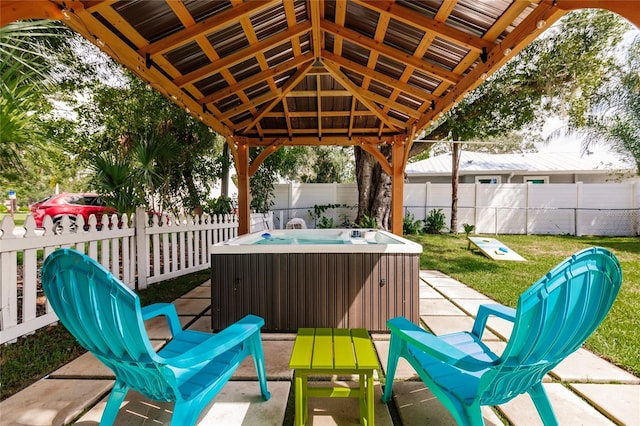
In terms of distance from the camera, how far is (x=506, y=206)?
11438 mm

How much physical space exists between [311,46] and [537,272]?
17.2 ft

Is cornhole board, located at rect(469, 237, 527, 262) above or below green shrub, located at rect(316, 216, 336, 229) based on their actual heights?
below

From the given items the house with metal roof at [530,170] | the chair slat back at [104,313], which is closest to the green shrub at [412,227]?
the house with metal roof at [530,170]

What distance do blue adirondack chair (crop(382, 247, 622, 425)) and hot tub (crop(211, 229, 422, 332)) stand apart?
151cm

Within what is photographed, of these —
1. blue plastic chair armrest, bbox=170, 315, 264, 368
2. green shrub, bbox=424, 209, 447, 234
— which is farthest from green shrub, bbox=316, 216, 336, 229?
blue plastic chair armrest, bbox=170, 315, 264, 368

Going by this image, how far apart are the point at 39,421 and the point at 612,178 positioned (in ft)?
58.9

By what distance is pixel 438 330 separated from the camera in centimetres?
317

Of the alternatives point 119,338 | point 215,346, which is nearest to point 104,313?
point 119,338

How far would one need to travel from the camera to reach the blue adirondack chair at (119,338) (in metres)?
1.38

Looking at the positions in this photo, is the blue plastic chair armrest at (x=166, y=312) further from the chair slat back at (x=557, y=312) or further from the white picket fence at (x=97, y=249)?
the chair slat back at (x=557, y=312)

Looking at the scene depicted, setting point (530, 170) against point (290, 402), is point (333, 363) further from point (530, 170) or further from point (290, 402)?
point (530, 170)

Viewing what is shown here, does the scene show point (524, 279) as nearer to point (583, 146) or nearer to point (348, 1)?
point (348, 1)

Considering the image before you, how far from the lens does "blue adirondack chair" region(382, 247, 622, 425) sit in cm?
134

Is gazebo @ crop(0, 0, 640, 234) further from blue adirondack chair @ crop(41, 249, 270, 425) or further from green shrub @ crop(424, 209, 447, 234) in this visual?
green shrub @ crop(424, 209, 447, 234)
